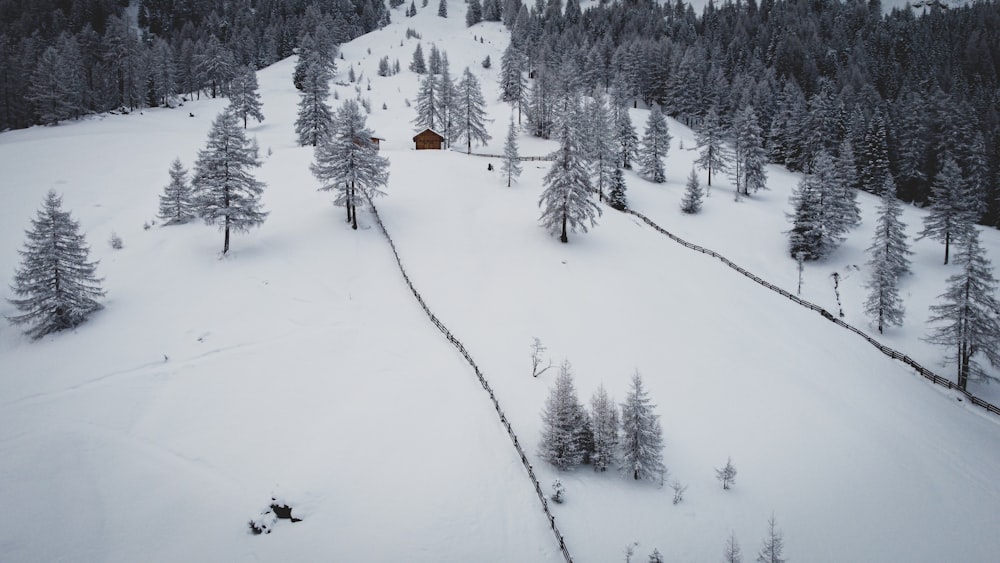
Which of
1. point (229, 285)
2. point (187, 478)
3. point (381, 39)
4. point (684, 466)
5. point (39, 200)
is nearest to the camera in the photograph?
point (187, 478)

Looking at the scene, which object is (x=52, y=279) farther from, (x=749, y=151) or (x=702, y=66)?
(x=702, y=66)

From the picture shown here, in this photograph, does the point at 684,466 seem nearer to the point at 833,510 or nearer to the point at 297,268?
the point at 833,510

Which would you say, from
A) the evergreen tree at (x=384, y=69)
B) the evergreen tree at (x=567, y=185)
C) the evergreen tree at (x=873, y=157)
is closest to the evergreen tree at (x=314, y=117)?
the evergreen tree at (x=567, y=185)

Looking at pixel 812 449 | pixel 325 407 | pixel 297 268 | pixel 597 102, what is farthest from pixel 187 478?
pixel 597 102

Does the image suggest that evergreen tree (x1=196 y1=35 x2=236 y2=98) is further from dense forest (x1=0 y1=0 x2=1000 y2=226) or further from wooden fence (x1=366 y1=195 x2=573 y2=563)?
wooden fence (x1=366 y1=195 x2=573 y2=563)

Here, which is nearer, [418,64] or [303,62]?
[303,62]

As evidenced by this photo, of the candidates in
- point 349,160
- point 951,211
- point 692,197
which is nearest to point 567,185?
point 349,160

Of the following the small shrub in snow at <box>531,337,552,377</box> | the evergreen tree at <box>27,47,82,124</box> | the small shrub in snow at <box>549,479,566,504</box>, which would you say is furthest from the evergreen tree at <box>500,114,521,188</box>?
the evergreen tree at <box>27,47,82,124</box>
